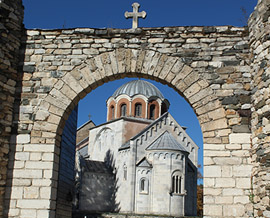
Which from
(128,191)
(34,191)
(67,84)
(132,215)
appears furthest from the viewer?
(128,191)

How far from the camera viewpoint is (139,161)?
1009 inches

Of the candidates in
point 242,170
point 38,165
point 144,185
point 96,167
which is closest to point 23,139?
point 38,165

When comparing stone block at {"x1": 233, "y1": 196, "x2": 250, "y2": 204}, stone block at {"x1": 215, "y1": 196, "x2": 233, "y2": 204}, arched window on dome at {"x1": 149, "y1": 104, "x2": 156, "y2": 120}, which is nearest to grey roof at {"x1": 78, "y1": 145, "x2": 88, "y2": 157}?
arched window on dome at {"x1": 149, "y1": 104, "x2": 156, "y2": 120}

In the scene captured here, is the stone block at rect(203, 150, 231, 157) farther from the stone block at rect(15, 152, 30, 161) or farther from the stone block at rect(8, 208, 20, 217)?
the stone block at rect(8, 208, 20, 217)

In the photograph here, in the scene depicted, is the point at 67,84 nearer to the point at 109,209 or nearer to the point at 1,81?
the point at 1,81

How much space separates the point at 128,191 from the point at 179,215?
3.45m

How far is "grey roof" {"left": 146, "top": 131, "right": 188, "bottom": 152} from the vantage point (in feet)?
82.4

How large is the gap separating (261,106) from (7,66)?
14.1 ft

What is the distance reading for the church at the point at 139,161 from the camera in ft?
79.8

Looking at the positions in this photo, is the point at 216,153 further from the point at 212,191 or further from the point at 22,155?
the point at 22,155

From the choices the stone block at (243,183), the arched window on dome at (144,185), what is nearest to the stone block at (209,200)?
the stone block at (243,183)

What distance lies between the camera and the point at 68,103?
6949 mm

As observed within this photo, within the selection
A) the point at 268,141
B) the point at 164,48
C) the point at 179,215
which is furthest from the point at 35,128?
the point at 179,215

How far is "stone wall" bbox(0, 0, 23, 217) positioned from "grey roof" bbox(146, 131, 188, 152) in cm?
1859
